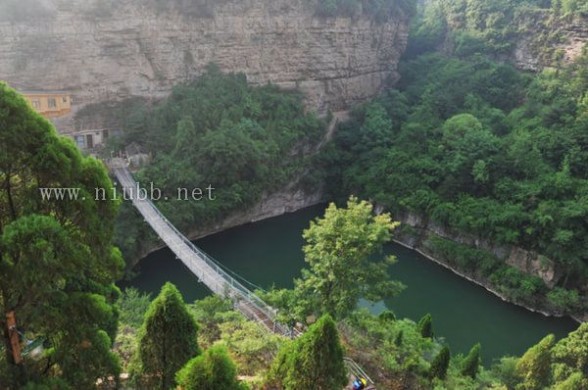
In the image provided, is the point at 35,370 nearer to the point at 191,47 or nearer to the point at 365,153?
the point at 191,47

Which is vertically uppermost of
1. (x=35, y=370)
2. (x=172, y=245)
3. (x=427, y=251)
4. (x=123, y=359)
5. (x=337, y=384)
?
(x=35, y=370)

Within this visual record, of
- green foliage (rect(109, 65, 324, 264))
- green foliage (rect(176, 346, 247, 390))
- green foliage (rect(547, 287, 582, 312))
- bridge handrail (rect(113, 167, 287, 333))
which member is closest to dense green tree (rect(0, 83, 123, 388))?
green foliage (rect(176, 346, 247, 390))

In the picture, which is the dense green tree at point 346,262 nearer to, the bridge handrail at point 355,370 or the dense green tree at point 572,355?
the bridge handrail at point 355,370

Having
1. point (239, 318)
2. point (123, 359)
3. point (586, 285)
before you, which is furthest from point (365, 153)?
point (123, 359)

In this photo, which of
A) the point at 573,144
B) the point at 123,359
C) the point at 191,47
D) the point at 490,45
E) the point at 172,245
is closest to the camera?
the point at 123,359

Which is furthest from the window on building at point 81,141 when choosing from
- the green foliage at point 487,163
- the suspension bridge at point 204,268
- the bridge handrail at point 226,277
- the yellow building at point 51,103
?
the green foliage at point 487,163

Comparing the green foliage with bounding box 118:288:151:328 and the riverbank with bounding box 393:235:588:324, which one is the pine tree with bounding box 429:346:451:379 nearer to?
the green foliage with bounding box 118:288:151:328

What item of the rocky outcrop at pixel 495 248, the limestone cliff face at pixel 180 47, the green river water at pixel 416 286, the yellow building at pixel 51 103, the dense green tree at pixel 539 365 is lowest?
the green river water at pixel 416 286

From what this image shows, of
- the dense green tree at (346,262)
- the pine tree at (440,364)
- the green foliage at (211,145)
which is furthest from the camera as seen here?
the green foliage at (211,145)
